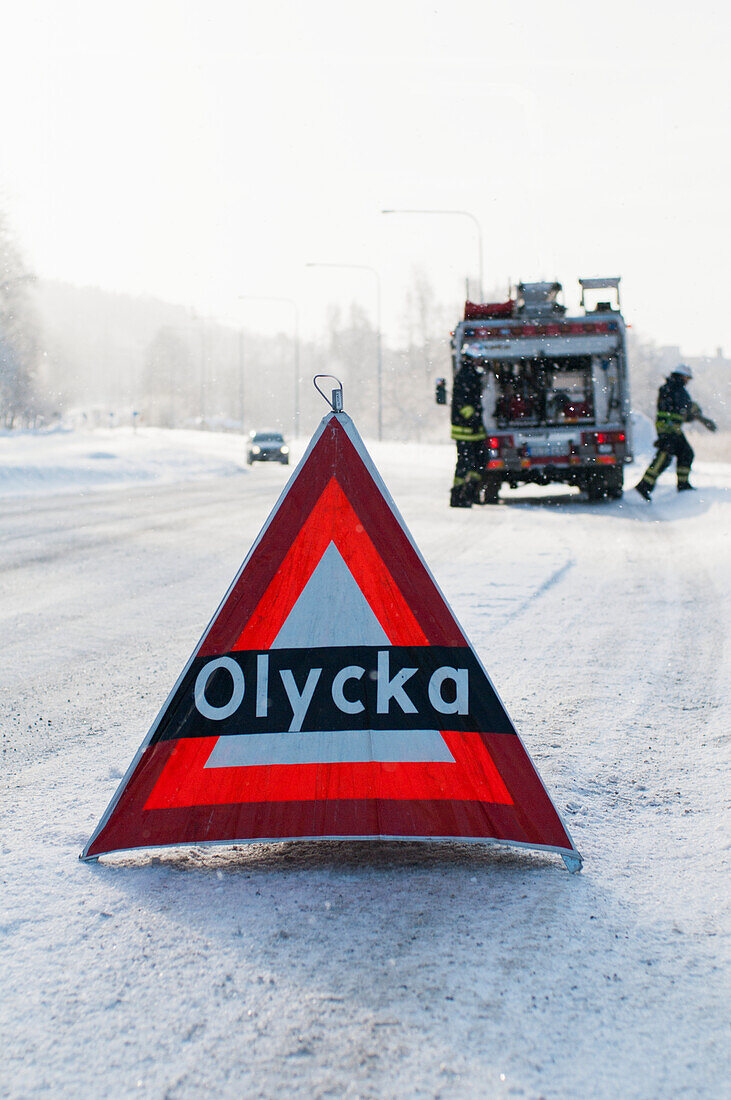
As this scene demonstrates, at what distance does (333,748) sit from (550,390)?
15.2m

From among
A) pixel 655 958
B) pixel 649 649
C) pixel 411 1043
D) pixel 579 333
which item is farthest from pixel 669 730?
pixel 579 333

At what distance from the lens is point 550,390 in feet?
56.7

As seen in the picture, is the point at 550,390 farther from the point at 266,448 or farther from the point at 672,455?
the point at 266,448

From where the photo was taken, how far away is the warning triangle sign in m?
2.69

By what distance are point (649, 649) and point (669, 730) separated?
1.51 m

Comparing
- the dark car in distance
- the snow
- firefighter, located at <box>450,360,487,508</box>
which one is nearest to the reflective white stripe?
the snow

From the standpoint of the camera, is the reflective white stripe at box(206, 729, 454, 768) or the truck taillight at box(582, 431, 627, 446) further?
the truck taillight at box(582, 431, 627, 446)

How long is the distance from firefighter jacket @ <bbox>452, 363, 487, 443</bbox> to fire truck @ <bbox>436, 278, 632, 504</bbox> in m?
1.42

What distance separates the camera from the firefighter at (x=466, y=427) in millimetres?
15125

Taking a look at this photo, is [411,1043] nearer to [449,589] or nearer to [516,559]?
[449,589]

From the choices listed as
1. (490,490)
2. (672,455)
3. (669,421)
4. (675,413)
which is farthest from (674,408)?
(490,490)

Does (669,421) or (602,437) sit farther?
(602,437)

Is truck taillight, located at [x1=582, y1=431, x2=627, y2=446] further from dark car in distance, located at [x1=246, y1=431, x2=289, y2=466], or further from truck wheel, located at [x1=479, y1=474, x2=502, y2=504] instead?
dark car in distance, located at [x1=246, y1=431, x2=289, y2=466]

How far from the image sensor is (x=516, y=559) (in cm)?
949
